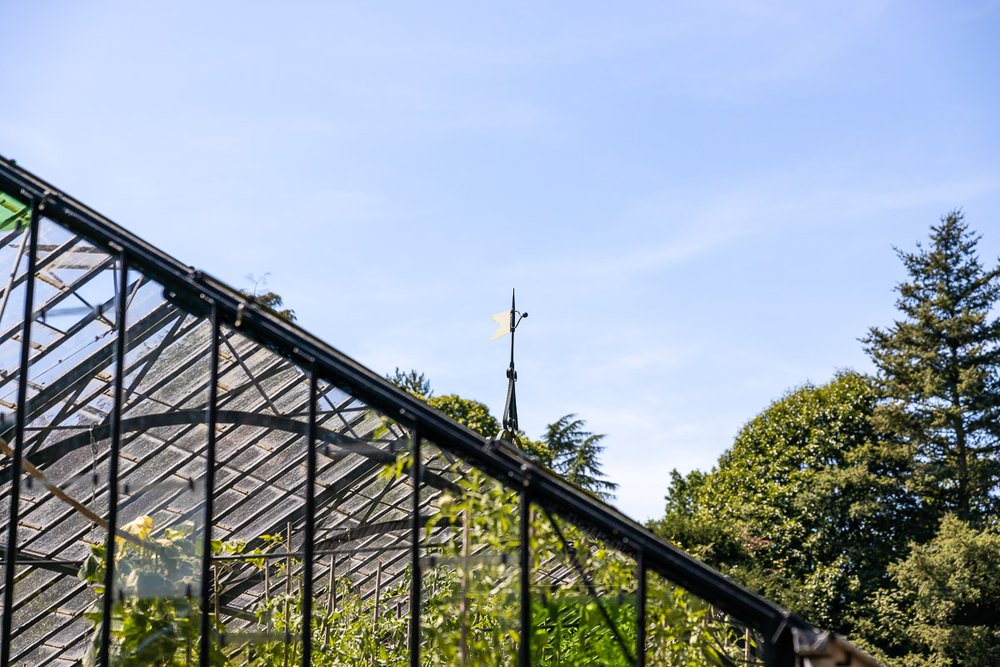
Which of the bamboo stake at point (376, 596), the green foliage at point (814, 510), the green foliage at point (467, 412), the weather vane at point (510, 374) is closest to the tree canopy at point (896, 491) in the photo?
the green foliage at point (814, 510)

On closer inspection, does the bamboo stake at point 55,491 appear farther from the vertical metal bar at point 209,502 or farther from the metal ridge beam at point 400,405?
the metal ridge beam at point 400,405

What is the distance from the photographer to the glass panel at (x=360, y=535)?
A: 249 inches

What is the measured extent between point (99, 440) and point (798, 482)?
21441 mm

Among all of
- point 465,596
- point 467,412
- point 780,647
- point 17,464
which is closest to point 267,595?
point 465,596

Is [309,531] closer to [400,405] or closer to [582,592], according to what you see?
[400,405]

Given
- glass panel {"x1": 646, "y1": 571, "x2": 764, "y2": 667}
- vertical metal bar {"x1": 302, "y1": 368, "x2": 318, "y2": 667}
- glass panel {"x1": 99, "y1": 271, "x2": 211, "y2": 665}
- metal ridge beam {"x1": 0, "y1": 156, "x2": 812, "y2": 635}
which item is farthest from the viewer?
glass panel {"x1": 99, "y1": 271, "x2": 211, "y2": 665}

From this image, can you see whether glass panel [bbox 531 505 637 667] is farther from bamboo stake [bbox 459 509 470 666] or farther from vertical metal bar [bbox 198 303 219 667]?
vertical metal bar [bbox 198 303 219 667]

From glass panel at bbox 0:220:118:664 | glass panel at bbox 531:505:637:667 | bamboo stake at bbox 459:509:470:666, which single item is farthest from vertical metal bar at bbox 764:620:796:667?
glass panel at bbox 0:220:118:664

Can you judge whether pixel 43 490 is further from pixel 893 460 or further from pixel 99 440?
pixel 893 460

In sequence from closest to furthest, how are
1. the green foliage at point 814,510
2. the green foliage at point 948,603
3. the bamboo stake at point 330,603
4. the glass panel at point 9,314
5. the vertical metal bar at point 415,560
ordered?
the vertical metal bar at point 415,560 < the glass panel at point 9,314 < the bamboo stake at point 330,603 < the green foliage at point 948,603 < the green foliage at point 814,510

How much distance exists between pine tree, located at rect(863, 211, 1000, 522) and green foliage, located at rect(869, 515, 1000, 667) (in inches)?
61.0

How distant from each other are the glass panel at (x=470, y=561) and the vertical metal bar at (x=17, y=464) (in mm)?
2473

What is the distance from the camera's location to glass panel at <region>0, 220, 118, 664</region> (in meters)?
6.68

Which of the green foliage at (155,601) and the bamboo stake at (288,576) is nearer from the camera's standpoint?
the green foliage at (155,601)
